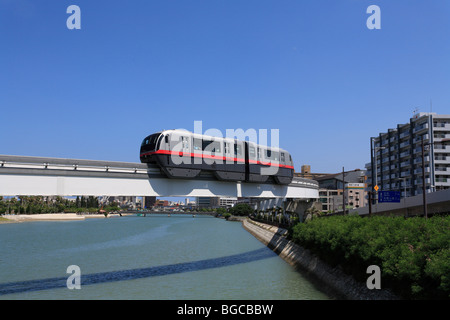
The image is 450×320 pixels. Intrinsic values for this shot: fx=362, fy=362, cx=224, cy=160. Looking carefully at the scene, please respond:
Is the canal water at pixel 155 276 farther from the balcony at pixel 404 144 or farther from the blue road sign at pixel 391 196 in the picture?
the balcony at pixel 404 144

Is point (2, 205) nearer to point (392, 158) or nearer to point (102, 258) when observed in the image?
point (102, 258)

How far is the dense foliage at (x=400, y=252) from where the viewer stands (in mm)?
14102

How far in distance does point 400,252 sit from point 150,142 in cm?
1732

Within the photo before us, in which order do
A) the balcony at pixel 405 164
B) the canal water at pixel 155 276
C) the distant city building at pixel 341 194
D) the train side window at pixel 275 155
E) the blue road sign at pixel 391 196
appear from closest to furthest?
1. the canal water at pixel 155 276
2. the train side window at pixel 275 155
3. the blue road sign at pixel 391 196
4. the balcony at pixel 405 164
5. the distant city building at pixel 341 194

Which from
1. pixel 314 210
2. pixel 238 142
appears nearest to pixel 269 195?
pixel 238 142

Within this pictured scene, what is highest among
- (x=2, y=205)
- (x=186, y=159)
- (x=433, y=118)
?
(x=433, y=118)

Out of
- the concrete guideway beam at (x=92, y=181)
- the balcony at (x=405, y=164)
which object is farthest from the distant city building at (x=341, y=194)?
the concrete guideway beam at (x=92, y=181)

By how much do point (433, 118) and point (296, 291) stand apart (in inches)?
2596

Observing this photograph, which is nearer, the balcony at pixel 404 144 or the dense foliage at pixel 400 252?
the dense foliage at pixel 400 252

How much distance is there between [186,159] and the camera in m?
25.6

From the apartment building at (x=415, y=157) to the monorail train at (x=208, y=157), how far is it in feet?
139

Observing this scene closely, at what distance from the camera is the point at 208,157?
26984 mm

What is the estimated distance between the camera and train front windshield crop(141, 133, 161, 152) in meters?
25.5

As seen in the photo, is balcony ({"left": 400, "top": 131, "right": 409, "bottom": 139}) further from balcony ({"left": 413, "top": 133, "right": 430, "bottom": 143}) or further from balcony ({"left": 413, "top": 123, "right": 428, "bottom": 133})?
balcony ({"left": 413, "top": 133, "right": 430, "bottom": 143})
